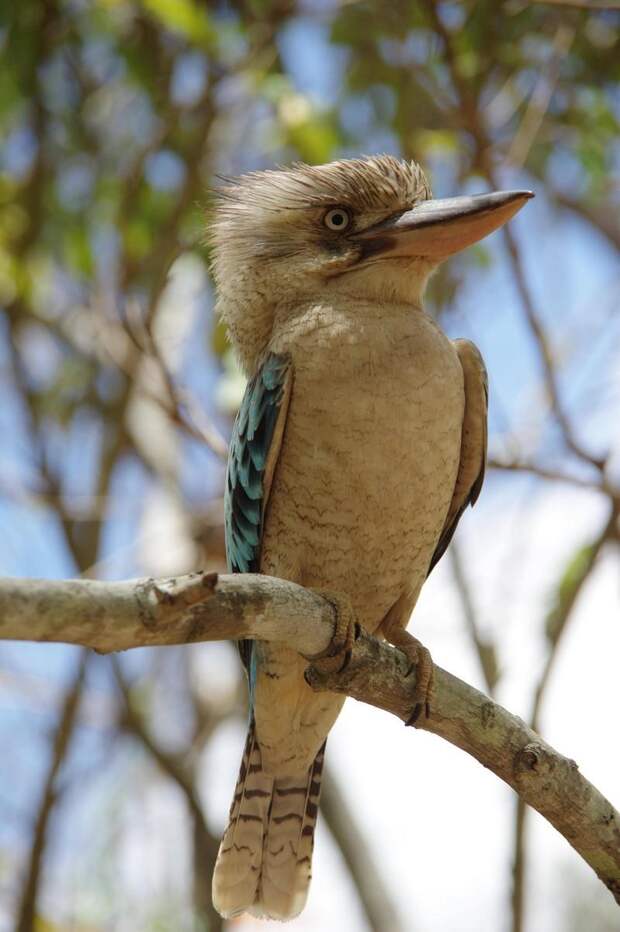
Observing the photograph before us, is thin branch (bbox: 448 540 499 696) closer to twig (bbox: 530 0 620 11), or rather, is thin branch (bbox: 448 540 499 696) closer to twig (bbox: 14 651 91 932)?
twig (bbox: 14 651 91 932)

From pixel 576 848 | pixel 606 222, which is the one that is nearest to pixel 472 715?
pixel 576 848

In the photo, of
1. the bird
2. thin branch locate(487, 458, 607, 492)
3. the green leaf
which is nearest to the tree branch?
the bird

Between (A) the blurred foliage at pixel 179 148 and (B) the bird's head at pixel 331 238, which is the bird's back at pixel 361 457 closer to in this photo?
(B) the bird's head at pixel 331 238

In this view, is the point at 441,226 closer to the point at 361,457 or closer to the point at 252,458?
the point at 361,457

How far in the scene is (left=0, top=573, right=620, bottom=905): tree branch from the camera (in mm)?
2523

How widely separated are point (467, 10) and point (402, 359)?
317cm

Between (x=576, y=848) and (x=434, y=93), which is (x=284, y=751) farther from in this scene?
(x=434, y=93)

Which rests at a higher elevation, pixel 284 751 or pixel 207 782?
pixel 207 782

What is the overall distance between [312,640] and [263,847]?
162cm

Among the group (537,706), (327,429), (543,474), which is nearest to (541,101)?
(543,474)

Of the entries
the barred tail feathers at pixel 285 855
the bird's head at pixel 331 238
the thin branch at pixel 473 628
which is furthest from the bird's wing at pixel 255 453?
the thin branch at pixel 473 628

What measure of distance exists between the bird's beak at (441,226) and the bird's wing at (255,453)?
0.63m

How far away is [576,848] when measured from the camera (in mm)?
3705

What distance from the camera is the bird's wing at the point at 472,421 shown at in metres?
4.64
